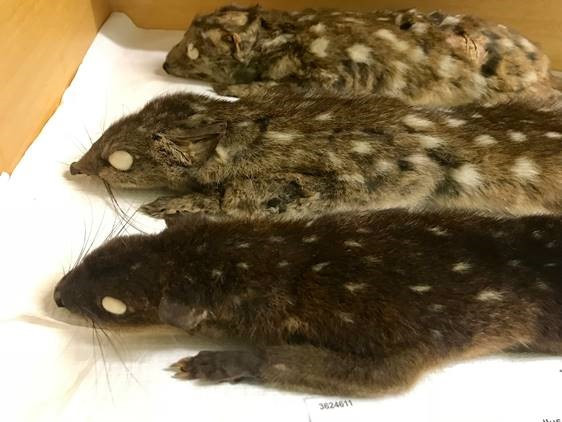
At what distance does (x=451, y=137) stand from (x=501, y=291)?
82 centimetres

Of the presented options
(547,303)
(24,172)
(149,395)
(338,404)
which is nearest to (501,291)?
(547,303)

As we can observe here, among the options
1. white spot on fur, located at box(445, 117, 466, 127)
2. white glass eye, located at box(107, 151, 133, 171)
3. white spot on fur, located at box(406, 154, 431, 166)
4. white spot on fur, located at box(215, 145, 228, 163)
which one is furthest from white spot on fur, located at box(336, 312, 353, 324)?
white glass eye, located at box(107, 151, 133, 171)

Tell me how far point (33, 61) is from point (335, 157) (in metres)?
1.56

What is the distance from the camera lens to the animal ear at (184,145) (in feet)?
9.34

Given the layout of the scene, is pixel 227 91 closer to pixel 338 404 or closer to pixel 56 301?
pixel 56 301

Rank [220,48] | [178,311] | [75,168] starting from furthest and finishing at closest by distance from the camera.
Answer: [220,48], [75,168], [178,311]

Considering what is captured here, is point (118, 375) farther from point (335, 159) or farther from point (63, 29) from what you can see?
point (63, 29)

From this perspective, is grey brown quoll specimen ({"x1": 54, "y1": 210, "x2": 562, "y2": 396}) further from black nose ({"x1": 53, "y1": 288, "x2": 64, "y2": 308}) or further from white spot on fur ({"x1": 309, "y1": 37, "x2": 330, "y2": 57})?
white spot on fur ({"x1": 309, "y1": 37, "x2": 330, "y2": 57})

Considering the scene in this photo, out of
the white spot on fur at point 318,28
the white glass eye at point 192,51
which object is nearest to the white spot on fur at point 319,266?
the white spot on fur at point 318,28

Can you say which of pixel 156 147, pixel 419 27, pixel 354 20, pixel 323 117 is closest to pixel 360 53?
pixel 354 20

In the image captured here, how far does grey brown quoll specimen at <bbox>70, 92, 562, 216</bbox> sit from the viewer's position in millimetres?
2744

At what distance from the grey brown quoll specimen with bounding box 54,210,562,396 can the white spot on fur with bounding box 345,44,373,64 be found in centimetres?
128

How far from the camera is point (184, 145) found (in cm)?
287

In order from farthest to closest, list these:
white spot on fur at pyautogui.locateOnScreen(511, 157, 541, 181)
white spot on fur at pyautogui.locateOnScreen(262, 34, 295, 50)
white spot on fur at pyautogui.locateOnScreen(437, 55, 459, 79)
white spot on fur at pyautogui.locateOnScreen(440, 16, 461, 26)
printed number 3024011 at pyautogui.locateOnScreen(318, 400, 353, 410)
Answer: white spot on fur at pyautogui.locateOnScreen(262, 34, 295, 50) → white spot on fur at pyautogui.locateOnScreen(440, 16, 461, 26) → white spot on fur at pyautogui.locateOnScreen(437, 55, 459, 79) → white spot on fur at pyautogui.locateOnScreen(511, 157, 541, 181) → printed number 3024011 at pyautogui.locateOnScreen(318, 400, 353, 410)
